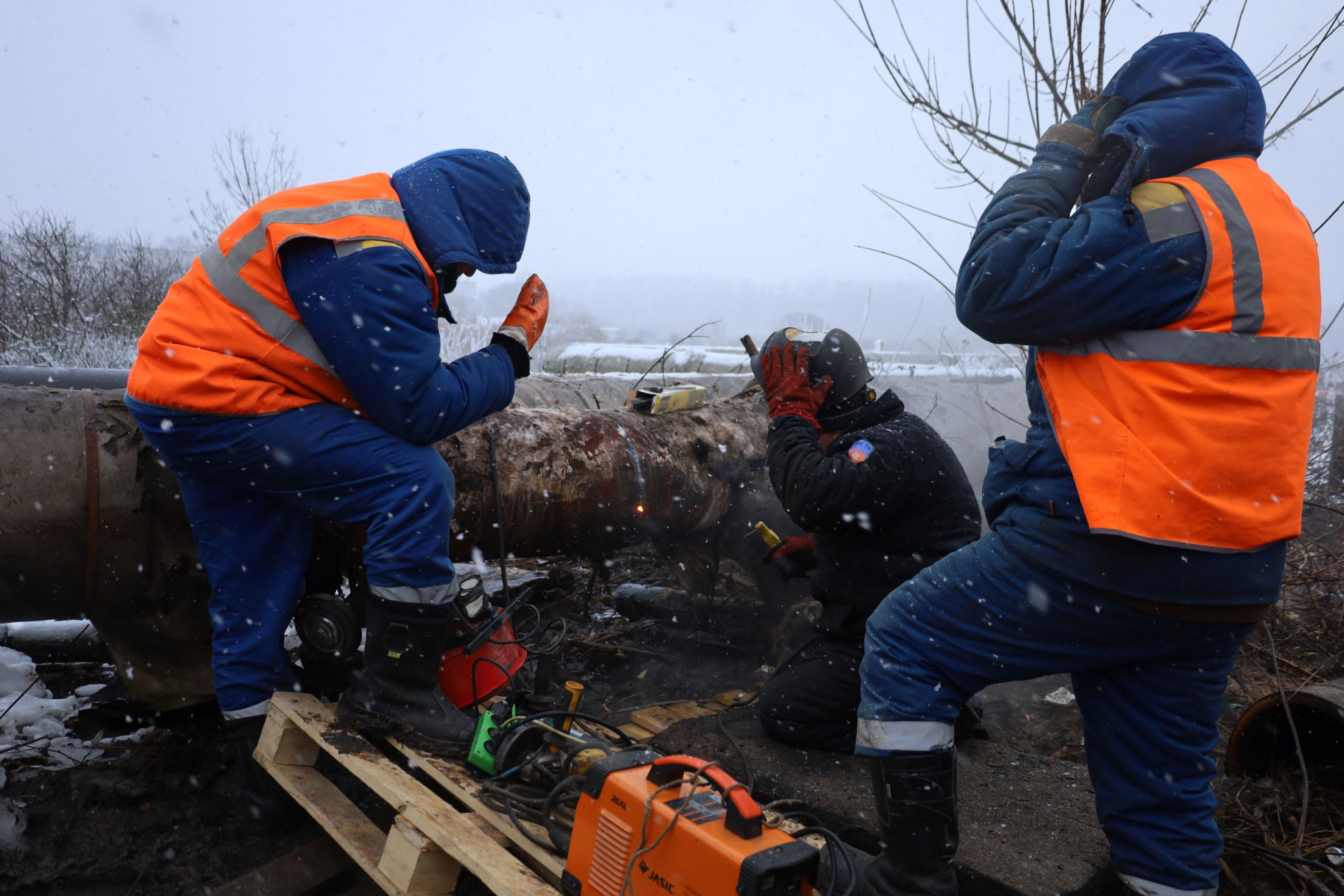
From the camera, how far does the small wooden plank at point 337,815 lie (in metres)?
1.98

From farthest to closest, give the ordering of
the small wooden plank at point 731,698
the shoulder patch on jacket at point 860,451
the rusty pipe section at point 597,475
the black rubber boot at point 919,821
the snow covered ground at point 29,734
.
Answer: the small wooden plank at point 731,698
the rusty pipe section at point 597,475
the shoulder patch on jacket at point 860,451
the snow covered ground at point 29,734
the black rubber boot at point 919,821

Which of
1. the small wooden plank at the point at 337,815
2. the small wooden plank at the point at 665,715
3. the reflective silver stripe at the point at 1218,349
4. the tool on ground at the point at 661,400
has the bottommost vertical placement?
the small wooden plank at the point at 665,715

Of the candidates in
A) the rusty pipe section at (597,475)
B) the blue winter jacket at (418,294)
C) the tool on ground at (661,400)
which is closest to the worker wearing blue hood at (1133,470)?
the blue winter jacket at (418,294)

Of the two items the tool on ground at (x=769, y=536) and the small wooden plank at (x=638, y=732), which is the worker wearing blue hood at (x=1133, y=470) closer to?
the small wooden plank at (x=638, y=732)

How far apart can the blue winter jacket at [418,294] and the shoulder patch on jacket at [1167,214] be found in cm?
162

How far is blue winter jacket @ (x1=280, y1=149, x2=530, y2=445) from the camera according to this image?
2018 millimetres

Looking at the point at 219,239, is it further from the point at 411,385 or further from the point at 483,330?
the point at 483,330

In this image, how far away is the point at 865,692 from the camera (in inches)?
71.8

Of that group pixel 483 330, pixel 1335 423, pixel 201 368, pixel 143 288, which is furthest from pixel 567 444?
pixel 483 330

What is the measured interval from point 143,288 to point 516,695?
12871mm

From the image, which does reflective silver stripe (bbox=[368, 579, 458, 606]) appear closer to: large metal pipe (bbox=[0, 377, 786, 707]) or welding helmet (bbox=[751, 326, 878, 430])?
large metal pipe (bbox=[0, 377, 786, 707])

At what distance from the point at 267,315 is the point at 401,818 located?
51.4 inches

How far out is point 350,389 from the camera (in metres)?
2.10

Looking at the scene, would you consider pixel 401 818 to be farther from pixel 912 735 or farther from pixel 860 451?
pixel 860 451
